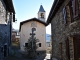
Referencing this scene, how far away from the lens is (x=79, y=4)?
250 inches

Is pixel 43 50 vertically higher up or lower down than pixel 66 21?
lower down

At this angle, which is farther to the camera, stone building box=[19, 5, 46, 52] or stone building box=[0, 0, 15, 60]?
stone building box=[19, 5, 46, 52]

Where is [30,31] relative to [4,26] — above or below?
below

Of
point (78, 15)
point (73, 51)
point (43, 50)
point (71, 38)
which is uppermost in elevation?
point (78, 15)

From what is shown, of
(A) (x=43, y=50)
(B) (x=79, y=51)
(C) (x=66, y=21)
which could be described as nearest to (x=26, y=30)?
(A) (x=43, y=50)

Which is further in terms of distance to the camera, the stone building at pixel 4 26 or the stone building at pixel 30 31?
the stone building at pixel 30 31

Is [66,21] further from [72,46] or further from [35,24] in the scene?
[35,24]

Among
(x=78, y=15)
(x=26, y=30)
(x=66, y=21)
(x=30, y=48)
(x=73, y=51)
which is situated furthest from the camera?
(x=26, y=30)

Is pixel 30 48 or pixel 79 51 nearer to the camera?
pixel 79 51

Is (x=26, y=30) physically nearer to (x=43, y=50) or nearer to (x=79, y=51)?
(x=43, y=50)

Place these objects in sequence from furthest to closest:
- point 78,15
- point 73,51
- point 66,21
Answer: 1. point 66,21
2. point 73,51
3. point 78,15

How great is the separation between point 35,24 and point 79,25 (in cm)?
2040

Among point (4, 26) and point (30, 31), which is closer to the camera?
point (4, 26)

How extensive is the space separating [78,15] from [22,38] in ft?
68.1
